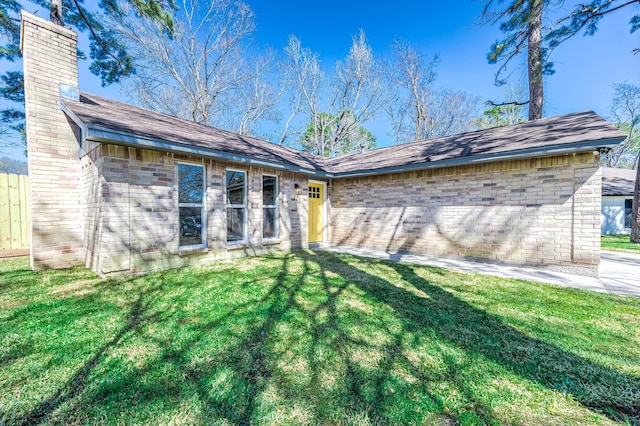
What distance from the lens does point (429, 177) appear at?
7.77 metres

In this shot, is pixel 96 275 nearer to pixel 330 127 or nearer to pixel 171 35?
pixel 171 35

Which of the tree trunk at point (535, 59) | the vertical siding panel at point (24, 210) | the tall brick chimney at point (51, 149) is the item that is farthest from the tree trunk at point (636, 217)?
the vertical siding panel at point (24, 210)

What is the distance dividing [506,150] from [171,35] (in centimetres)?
1154

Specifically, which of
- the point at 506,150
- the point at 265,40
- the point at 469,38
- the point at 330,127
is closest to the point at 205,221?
the point at 506,150

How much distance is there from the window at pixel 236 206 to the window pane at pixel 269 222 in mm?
773

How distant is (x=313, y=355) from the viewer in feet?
8.15

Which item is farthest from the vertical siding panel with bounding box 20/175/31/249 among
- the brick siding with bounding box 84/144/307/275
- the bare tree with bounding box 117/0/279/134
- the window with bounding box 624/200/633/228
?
the window with bounding box 624/200/633/228

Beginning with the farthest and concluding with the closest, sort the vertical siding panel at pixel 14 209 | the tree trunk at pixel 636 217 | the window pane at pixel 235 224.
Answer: the tree trunk at pixel 636 217 < the window pane at pixel 235 224 < the vertical siding panel at pixel 14 209

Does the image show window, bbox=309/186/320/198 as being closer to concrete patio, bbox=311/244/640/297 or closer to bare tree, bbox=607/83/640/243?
concrete patio, bbox=311/244/640/297

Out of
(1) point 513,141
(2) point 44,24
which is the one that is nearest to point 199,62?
(2) point 44,24

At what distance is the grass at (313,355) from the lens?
185 centimetres

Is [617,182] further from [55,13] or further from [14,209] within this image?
[14,209]

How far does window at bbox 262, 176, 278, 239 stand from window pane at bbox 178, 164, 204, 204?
191cm

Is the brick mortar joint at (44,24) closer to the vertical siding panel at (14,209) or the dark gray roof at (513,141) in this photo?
the vertical siding panel at (14,209)
